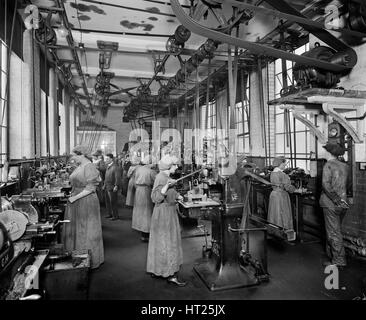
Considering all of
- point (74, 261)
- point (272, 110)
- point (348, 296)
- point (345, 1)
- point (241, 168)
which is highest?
point (345, 1)

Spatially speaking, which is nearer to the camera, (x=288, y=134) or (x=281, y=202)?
(x=281, y=202)

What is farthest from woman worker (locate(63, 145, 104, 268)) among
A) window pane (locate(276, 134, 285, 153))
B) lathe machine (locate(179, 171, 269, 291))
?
window pane (locate(276, 134, 285, 153))

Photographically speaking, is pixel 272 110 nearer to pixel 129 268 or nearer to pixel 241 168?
pixel 241 168

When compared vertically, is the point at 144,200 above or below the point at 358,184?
below

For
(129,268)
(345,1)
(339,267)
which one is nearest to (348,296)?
(339,267)

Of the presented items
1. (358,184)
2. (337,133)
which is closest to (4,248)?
(337,133)

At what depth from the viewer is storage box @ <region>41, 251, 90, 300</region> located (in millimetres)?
2703

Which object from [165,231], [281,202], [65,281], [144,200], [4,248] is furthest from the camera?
[144,200]

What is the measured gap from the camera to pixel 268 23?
5.82m

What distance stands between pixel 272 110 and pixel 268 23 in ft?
7.33

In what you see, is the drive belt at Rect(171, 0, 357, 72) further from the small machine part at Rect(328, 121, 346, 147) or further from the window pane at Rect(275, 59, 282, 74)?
the window pane at Rect(275, 59, 282, 74)

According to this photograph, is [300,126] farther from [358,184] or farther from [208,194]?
[208,194]

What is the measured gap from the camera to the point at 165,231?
337 cm

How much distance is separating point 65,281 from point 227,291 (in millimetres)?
1784
